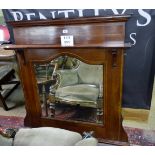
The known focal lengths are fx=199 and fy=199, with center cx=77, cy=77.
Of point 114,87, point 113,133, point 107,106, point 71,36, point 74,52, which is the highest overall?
point 71,36

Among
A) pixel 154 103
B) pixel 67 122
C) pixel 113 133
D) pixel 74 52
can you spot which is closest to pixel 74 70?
pixel 74 52

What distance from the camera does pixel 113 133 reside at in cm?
171

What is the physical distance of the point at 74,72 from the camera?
5.56 ft

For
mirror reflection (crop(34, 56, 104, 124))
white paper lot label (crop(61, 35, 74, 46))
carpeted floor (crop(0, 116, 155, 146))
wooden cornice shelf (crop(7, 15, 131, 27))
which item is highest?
wooden cornice shelf (crop(7, 15, 131, 27))

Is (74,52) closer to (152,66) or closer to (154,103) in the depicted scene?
(152,66)

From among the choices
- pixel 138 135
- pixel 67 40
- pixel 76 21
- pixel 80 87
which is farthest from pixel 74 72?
pixel 138 135

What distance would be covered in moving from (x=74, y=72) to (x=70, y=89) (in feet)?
0.57

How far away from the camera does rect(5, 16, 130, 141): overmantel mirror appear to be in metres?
1.45

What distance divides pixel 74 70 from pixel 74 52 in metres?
0.22

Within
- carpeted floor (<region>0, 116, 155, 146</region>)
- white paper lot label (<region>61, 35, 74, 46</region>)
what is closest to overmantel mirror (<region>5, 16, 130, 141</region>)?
white paper lot label (<region>61, 35, 74, 46</region>)

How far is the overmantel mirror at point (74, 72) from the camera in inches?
57.2

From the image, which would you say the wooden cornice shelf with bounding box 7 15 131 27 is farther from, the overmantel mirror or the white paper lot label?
the white paper lot label

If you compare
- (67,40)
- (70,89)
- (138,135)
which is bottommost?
(138,135)

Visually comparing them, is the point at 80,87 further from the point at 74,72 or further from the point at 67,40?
the point at 67,40
